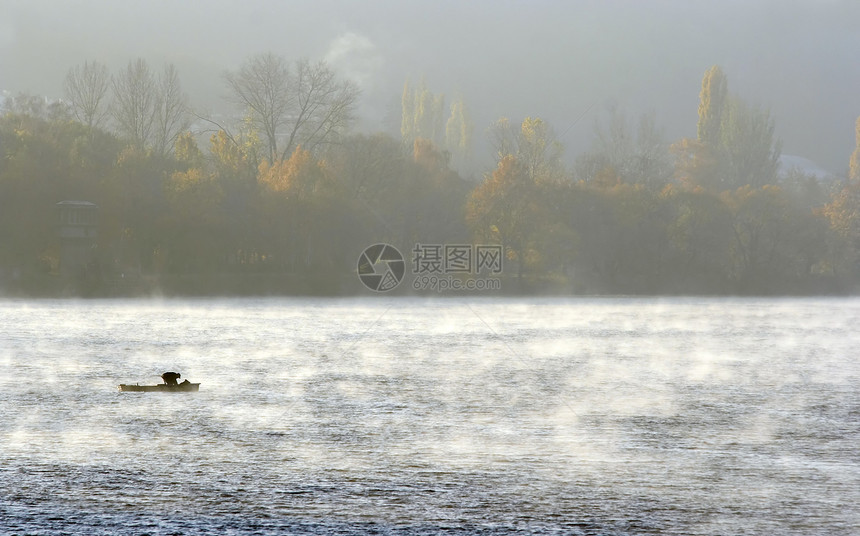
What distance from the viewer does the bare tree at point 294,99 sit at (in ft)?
328

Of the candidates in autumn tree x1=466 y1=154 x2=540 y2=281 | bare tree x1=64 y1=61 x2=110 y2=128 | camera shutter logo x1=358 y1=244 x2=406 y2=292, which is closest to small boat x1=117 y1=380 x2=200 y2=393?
camera shutter logo x1=358 y1=244 x2=406 y2=292

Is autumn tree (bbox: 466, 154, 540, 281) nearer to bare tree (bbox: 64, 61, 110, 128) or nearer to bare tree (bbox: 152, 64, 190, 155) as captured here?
bare tree (bbox: 152, 64, 190, 155)

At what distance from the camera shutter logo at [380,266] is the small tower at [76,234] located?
20297mm

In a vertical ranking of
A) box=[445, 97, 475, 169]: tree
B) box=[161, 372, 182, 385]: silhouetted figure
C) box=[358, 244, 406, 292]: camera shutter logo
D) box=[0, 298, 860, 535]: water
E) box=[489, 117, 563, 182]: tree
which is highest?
box=[445, 97, 475, 169]: tree

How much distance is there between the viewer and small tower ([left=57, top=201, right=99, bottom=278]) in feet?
256

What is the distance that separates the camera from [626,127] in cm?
15462

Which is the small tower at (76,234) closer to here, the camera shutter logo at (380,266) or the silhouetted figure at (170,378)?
the camera shutter logo at (380,266)

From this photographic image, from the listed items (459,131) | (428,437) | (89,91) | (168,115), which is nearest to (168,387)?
(428,437)

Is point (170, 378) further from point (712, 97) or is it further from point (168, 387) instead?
point (712, 97)

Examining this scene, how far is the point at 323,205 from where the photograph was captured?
8756 centimetres

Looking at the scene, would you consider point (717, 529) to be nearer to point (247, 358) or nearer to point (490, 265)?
point (247, 358)

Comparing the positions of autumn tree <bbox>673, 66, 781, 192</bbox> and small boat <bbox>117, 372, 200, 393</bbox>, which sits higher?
autumn tree <bbox>673, 66, 781, 192</bbox>

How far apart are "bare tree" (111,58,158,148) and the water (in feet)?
227

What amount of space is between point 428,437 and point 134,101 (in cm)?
8947
